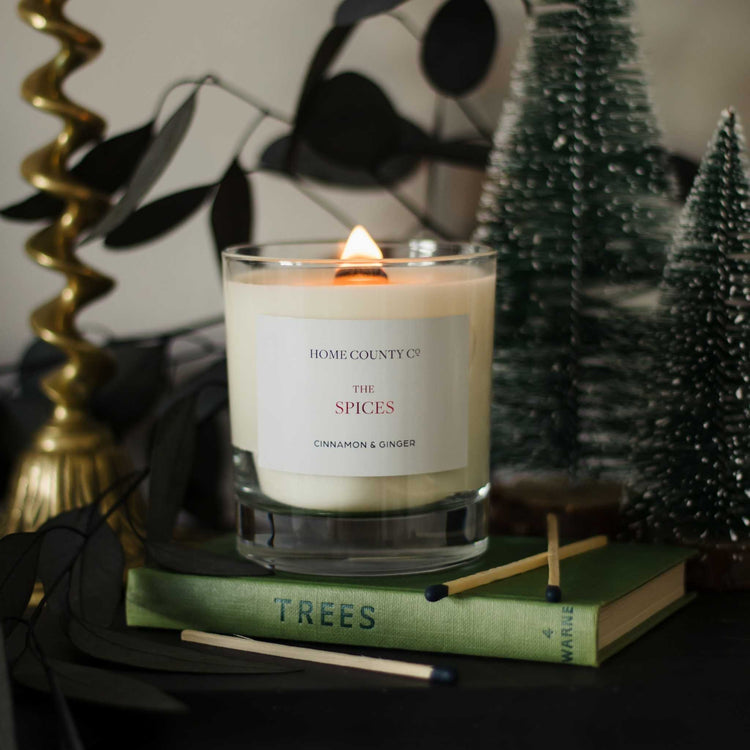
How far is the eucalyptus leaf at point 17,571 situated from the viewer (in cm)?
45

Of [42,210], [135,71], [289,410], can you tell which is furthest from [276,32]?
[289,410]

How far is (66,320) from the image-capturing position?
2.03 feet

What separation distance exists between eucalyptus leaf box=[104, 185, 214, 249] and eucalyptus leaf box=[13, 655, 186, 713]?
284 millimetres

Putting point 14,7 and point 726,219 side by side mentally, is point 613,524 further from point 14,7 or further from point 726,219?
point 14,7

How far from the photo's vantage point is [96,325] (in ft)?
2.56

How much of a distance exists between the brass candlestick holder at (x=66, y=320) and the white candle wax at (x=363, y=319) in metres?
0.14

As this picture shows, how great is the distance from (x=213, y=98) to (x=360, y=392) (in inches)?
14.3

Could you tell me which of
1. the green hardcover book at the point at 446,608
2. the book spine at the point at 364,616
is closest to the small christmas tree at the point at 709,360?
the green hardcover book at the point at 446,608

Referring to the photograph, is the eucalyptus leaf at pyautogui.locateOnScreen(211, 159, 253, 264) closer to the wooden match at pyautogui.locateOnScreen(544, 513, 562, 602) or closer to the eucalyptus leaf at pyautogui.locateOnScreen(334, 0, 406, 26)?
the eucalyptus leaf at pyautogui.locateOnScreen(334, 0, 406, 26)

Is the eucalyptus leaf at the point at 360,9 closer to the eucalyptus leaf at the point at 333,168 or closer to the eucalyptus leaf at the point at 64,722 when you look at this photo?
the eucalyptus leaf at the point at 333,168

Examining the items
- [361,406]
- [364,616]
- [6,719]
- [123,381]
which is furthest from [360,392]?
[123,381]

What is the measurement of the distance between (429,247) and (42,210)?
0.85 feet

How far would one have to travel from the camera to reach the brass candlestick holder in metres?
0.60

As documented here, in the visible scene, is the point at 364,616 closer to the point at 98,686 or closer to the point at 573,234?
the point at 98,686
